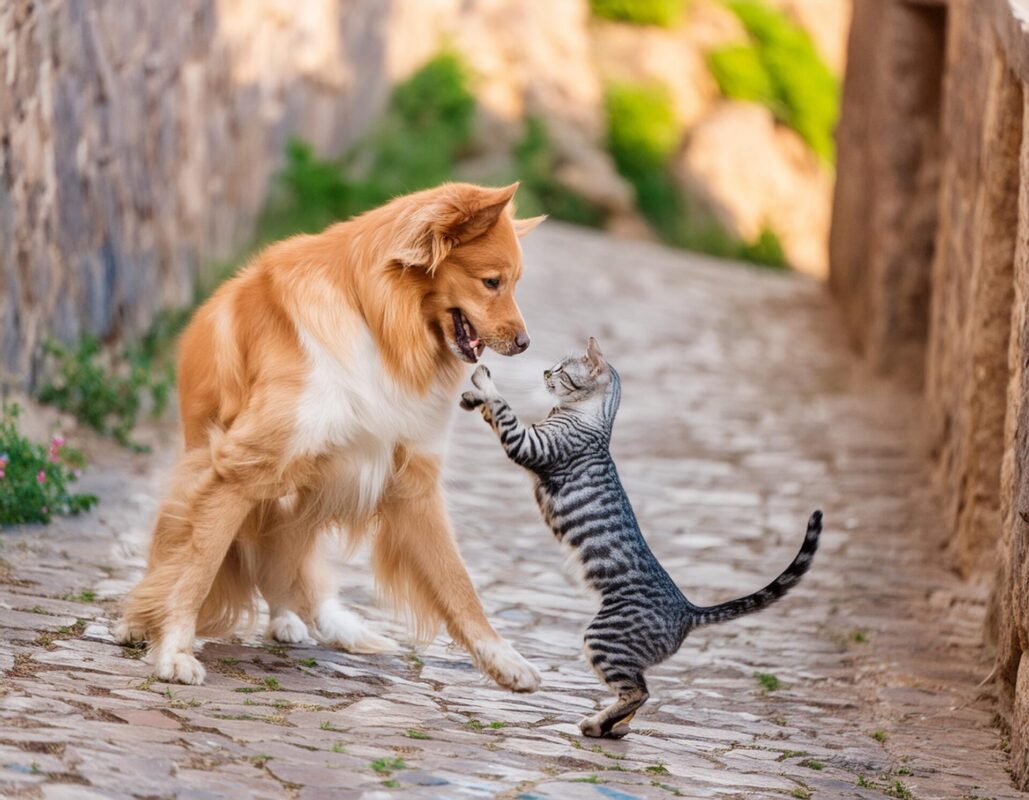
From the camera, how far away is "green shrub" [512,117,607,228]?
16836 mm

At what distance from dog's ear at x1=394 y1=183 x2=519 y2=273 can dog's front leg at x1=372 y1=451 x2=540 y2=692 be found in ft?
2.17

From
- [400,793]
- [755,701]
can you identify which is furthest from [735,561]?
[400,793]

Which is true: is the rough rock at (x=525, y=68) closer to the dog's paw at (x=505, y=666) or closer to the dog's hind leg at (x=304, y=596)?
the dog's hind leg at (x=304, y=596)

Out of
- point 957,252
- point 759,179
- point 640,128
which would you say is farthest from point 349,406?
point 759,179

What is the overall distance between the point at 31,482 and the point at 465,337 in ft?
7.25

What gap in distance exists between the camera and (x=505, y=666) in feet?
15.1

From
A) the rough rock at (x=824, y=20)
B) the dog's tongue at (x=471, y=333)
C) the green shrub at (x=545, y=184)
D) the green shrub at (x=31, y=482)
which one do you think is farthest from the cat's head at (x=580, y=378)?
the rough rock at (x=824, y=20)

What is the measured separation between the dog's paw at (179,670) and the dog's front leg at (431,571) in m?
0.79

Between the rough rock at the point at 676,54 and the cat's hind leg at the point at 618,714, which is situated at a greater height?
the rough rock at the point at 676,54

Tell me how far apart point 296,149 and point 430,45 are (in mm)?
6573

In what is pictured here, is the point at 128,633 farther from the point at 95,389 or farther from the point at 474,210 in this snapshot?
the point at 95,389

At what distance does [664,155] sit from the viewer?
1914 centimetres

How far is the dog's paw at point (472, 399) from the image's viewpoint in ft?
14.7

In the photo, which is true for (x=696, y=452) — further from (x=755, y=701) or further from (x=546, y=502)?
(x=546, y=502)
